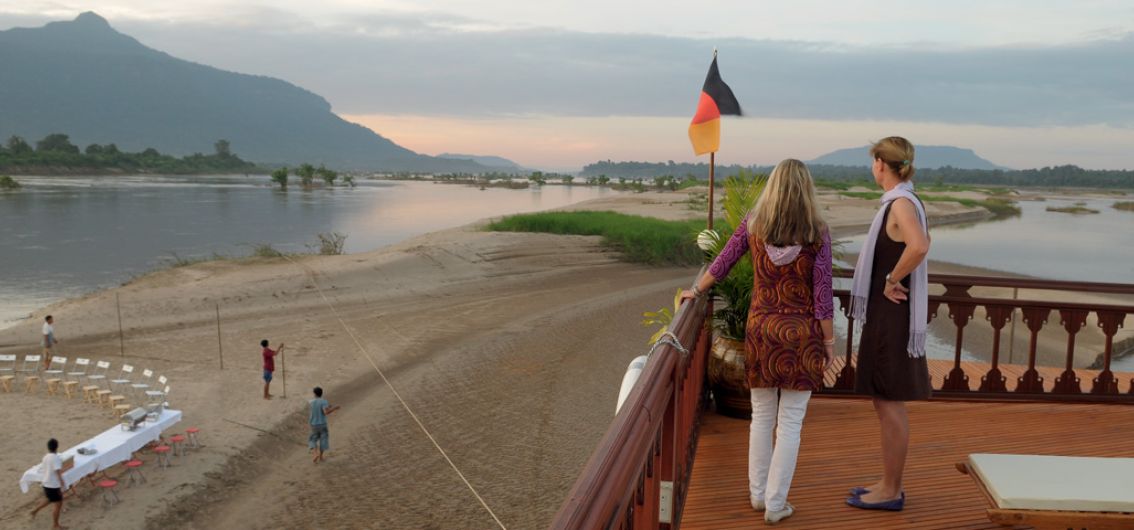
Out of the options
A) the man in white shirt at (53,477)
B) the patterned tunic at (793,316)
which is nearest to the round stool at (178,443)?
the man in white shirt at (53,477)

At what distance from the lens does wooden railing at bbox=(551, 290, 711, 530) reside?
1.76m

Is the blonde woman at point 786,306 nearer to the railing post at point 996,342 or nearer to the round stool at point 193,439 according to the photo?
the railing post at point 996,342

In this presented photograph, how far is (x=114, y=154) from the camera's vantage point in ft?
458

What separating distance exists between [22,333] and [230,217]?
157ft

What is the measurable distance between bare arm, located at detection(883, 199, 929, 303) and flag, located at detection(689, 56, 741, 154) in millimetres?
2996

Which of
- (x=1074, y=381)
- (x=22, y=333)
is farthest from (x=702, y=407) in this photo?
(x=22, y=333)

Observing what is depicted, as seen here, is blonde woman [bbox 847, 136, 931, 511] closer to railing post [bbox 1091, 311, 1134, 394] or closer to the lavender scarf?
the lavender scarf

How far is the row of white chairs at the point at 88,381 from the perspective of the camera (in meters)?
14.6

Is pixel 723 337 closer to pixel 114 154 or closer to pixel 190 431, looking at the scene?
pixel 190 431

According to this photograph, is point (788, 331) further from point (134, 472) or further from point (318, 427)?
point (134, 472)

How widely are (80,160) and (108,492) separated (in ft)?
468

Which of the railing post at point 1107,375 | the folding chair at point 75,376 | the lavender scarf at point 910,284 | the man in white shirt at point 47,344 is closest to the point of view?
the lavender scarf at point 910,284

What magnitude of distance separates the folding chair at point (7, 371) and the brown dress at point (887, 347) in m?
17.2

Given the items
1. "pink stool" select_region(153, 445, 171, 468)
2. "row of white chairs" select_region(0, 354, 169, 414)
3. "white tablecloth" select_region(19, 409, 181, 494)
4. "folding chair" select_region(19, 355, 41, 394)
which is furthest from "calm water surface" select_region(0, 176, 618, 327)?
"white tablecloth" select_region(19, 409, 181, 494)
